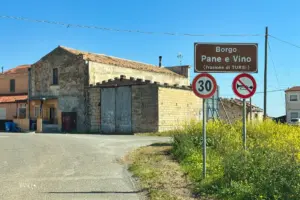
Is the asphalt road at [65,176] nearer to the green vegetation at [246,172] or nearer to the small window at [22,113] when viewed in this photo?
the green vegetation at [246,172]

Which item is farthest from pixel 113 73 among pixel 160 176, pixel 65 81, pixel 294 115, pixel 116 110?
pixel 294 115

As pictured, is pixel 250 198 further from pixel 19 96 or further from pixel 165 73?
pixel 19 96

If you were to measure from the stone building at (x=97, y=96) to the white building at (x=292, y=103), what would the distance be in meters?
26.6

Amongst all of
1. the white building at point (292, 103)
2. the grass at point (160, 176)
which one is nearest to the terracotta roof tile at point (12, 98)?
the grass at point (160, 176)

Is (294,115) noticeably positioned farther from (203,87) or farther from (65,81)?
(203,87)

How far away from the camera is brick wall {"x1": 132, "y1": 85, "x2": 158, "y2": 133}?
28.5 metres

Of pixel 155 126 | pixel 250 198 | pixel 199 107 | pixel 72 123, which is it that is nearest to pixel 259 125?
pixel 250 198

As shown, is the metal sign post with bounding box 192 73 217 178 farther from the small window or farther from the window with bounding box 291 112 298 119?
the window with bounding box 291 112 298 119

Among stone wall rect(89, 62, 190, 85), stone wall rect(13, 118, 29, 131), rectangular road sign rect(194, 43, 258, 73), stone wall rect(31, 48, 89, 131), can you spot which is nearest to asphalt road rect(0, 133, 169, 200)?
rectangular road sign rect(194, 43, 258, 73)

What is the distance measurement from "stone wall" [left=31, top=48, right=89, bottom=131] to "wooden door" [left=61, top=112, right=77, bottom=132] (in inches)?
15.3

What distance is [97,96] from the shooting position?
107ft

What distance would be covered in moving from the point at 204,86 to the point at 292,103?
53970mm

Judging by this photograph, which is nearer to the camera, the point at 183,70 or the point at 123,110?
the point at 123,110

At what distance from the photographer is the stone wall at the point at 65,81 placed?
33.8 meters
